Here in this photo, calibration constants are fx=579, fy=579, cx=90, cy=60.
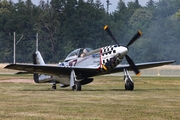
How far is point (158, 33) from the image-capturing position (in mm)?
89500

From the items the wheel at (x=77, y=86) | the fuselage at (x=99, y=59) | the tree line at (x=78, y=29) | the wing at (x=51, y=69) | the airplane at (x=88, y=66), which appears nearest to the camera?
the fuselage at (x=99, y=59)

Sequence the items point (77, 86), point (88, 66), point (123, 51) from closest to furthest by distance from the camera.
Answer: point (123, 51), point (77, 86), point (88, 66)

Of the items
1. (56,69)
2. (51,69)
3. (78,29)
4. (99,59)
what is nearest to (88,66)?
(99,59)

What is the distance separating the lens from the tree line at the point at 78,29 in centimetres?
8725

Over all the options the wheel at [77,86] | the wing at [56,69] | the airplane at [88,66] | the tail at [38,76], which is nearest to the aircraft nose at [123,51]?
the airplane at [88,66]

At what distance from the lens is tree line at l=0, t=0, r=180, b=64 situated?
87.2m

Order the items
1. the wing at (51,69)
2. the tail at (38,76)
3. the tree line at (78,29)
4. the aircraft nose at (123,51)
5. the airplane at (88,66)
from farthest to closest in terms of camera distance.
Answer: the tree line at (78,29) < the tail at (38,76) < the wing at (51,69) < the airplane at (88,66) < the aircraft nose at (123,51)

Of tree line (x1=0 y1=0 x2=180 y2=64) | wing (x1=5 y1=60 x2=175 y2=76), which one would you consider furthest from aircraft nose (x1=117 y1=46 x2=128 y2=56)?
tree line (x1=0 y1=0 x2=180 y2=64)

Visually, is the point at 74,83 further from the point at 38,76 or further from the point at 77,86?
the point at 38,76

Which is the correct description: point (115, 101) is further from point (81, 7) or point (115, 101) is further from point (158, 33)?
point (81, 7)

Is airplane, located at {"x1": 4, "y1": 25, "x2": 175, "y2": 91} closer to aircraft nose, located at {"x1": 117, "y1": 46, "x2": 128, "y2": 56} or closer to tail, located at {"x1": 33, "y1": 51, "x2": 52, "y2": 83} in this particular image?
aircraft nose, located at {"x1": 117, "y1": 46, "x2": 128, "y2": 56}

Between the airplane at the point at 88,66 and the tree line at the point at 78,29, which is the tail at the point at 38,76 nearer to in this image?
the airplane at the point at 88,66

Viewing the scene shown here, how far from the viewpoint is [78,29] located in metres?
97.1

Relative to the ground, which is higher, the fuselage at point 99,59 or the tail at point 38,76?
the fuselage at point 99,59
